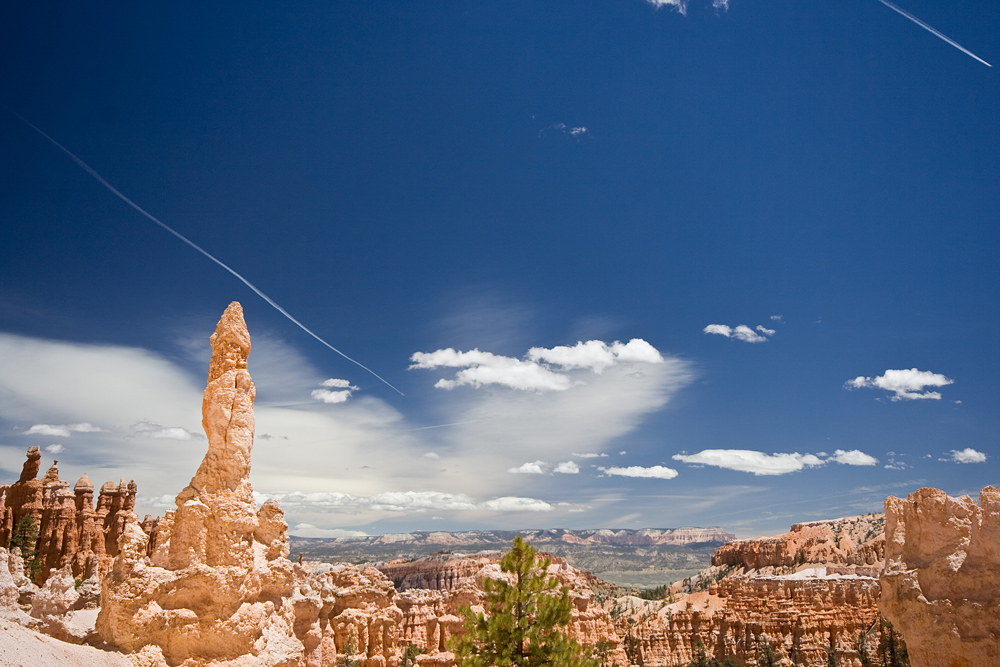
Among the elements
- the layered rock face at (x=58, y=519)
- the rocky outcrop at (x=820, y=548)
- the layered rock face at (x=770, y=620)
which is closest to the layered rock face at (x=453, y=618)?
the layered rock face at (x=770, y=620)

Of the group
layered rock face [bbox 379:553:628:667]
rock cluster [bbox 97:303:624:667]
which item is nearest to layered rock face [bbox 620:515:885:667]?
layered rock face [bbox 379:553:628:667]

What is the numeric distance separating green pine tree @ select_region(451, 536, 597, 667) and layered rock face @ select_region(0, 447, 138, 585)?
49.6 meters

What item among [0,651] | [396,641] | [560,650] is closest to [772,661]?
[396,641]

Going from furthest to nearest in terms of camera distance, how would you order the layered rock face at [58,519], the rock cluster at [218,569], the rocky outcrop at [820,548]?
the rocky outcrop at [820,548] → the layered rock face at [58,519] → the rock cluster at [218,569]

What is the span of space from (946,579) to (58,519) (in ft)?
231

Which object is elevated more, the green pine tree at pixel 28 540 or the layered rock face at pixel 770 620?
the green pine tree at pixel 28 540

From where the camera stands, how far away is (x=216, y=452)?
12.1 m

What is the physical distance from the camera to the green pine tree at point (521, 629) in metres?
16.3

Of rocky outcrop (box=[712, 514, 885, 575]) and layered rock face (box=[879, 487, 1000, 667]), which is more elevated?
layered rock face (box=[879, 487, 1000, 667])

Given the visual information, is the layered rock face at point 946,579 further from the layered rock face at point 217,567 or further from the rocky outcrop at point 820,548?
the rocky outcrop at point 820,548

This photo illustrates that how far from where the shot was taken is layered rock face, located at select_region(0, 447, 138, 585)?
56.1 metres

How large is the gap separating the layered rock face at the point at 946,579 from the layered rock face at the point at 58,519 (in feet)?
193

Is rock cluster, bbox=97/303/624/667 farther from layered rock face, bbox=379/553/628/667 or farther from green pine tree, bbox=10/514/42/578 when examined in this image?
green pine tree, bbox=10/514/42/578

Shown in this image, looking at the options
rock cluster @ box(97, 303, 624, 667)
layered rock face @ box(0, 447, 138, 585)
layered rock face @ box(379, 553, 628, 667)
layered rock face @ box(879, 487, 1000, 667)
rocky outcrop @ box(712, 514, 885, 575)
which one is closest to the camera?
rock cluster @ box(97, 303, 624, 667)
